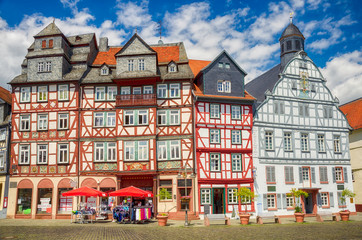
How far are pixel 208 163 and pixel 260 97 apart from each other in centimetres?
996

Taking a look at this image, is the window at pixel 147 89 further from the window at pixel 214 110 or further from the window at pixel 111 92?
the window at pixel 214 110

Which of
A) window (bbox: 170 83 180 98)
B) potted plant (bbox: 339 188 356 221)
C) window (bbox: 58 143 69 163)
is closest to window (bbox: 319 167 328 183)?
potted plant (bbox: 339 188 356 221)

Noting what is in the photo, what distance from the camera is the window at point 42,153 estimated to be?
33.3 metres

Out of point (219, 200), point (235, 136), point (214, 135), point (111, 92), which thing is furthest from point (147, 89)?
point (219, 200)

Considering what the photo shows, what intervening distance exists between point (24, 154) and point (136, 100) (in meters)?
11.4

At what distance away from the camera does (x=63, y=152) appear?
33.2 meters

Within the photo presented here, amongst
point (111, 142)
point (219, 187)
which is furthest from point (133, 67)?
point (219, 187)

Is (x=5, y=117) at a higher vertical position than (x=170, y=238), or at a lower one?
higher

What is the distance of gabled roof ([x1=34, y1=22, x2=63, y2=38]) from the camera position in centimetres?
3531

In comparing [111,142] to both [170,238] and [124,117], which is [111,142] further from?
[170,238]

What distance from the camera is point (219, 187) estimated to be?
107 ft

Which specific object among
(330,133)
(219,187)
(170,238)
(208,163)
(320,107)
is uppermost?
(320,107)

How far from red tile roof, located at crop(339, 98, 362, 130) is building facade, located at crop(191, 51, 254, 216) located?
15.6 metres

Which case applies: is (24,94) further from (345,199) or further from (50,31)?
(345,199)
